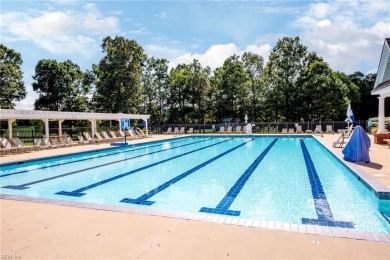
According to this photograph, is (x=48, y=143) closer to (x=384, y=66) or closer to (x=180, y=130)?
(x=180, y=130)

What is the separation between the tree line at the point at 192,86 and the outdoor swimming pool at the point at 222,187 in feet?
65.1

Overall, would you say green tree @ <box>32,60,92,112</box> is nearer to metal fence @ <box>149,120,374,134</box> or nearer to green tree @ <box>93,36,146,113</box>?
green tree @ <box>93,36,146,113</box>

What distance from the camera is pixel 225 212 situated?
509cm

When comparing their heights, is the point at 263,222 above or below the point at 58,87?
below

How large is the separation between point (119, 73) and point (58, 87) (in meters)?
9.58

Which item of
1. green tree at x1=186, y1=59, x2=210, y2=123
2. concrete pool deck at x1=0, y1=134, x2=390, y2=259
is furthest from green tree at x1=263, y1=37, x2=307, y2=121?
concrete pool deck at x1=0, y1=134, x2=390, y2=259

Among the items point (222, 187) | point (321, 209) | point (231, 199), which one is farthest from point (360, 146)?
point (231, 199)

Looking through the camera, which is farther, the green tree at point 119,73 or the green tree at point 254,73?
the green tree at point 254,73

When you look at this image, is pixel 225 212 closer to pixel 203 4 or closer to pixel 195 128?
pixel 203 4

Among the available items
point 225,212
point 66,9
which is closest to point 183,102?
point 66,9

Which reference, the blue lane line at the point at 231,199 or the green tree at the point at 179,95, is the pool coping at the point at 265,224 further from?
the green tree at the point at 179,95

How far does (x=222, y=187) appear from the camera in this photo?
271 inches

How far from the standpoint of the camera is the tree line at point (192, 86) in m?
29.1

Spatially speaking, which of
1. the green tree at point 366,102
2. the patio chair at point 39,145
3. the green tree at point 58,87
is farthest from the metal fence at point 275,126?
the patio chair at point 39,145
